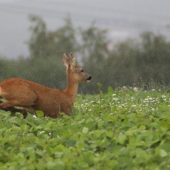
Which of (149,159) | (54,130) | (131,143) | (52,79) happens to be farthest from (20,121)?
(52,79)

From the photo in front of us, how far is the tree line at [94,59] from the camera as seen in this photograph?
28.0 meters

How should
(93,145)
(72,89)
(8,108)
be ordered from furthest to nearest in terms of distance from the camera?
1. (72,89)
2. (8,108)
3. (93,145)

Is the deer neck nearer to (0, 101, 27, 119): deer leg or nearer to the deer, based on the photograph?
the deer

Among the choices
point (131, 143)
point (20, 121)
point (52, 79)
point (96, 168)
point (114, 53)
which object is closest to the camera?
point (96, 168)

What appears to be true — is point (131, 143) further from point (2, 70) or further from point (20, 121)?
point (2, 70)

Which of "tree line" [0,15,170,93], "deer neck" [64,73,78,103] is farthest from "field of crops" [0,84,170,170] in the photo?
"tree line" [0,15,170,93]

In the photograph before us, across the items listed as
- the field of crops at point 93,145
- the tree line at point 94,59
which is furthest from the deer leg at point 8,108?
the tree line at point 94,59

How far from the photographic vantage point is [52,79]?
27.8 m

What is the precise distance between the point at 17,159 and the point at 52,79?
2340cm

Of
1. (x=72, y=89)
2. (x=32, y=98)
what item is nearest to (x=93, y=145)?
(x=32, y=98)

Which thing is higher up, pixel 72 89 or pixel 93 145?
pixel 72 89

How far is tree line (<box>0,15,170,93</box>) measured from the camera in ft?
91.9

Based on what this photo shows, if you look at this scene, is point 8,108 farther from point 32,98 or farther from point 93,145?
point 93,145

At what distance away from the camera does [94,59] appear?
29.5 metres
